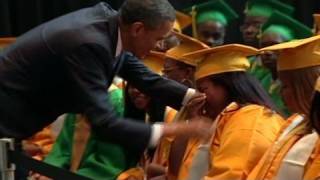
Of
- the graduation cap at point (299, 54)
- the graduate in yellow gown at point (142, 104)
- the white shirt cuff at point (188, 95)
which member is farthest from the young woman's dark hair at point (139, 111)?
the graduation cap at point (299, 54)

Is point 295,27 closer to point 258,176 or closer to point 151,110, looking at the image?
point 151,110

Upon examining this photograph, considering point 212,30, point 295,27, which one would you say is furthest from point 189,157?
point 212,30

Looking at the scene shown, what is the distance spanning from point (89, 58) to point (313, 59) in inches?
30.6

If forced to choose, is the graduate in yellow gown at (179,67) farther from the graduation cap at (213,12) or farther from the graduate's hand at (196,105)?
the graduation cap at (213,12)

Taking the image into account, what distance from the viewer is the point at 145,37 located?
9.75 feet

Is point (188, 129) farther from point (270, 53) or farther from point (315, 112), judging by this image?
point (270, 53)

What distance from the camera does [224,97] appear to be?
126 inches

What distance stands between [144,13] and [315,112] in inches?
30.2

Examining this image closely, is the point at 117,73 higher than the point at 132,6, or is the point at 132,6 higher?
the point at 132,6

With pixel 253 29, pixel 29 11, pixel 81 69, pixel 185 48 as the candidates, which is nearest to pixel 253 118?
pixel 81 69

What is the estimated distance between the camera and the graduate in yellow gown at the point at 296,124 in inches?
103

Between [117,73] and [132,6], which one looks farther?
[117,73]

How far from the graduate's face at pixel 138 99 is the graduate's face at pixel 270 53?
0.65 metres

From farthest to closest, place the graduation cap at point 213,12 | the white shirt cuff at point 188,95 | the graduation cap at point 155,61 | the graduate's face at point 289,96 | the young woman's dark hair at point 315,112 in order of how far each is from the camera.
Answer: the graduation cap at point 213,12
the graduation cap at point 155,61
the white shirt cuff at point 188,95
the graduate's face at point 289,96
the young woman's dark hair at point 315,112
